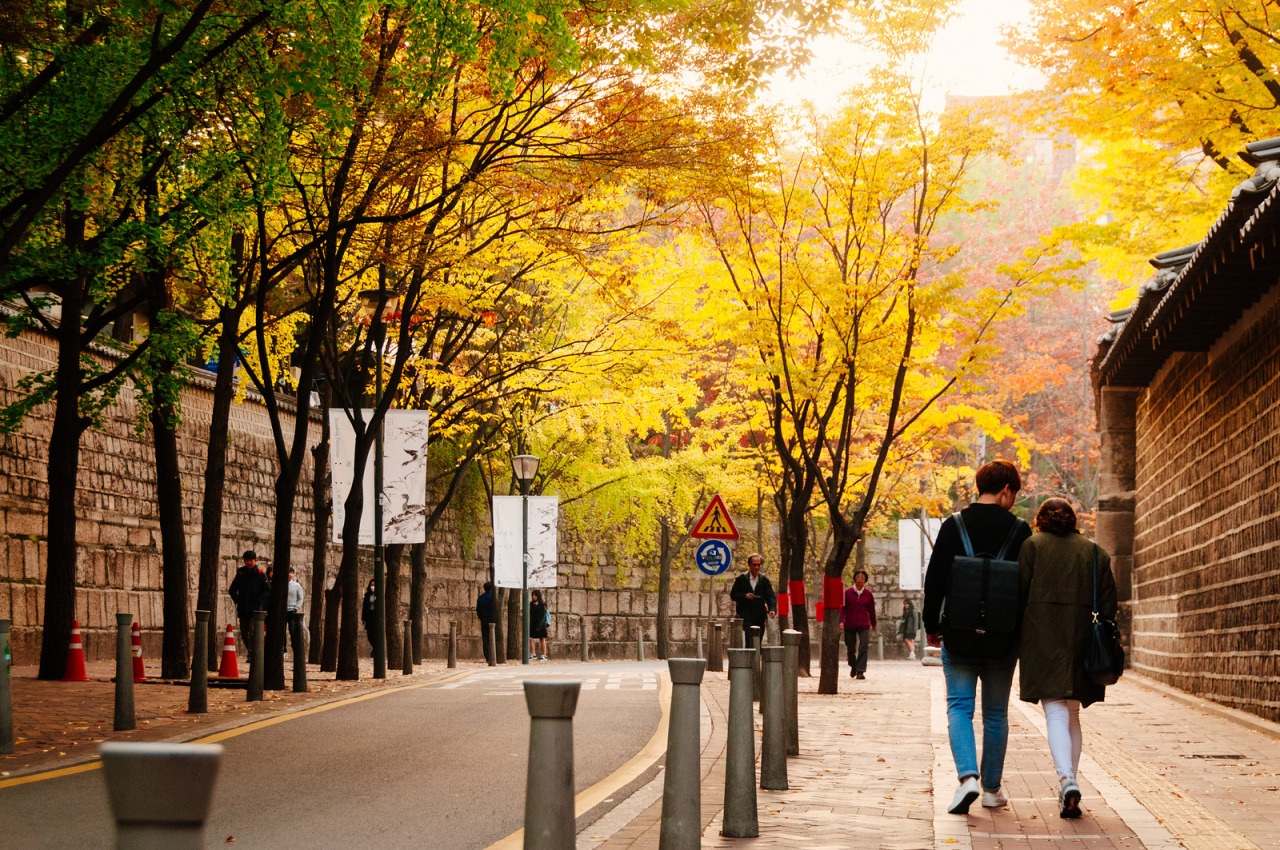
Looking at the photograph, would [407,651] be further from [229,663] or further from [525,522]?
[525,522]

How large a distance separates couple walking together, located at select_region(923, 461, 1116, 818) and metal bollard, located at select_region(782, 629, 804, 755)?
1.77m

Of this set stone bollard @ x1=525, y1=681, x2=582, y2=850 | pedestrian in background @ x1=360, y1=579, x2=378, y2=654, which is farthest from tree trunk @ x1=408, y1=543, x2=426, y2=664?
stone bollard @ x1=525, y1=681, x2=582, y2=850

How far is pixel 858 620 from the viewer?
86.1ft

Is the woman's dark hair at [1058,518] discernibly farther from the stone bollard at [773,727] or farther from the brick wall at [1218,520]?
the brick wall at [1218,520]

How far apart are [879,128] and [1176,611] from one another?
7180 mm

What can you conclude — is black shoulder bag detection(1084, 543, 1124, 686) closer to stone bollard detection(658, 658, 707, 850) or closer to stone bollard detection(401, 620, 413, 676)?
stone bollard detection(658, 658, 707, 850)

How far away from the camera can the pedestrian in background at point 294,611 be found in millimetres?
17344

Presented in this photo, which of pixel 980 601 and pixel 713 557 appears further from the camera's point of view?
pixel 713 557

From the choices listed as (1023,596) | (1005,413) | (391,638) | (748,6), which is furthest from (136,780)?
(1005,413)

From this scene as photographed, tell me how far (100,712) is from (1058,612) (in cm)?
930

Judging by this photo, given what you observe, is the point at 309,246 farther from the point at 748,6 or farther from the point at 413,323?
the point at 413,323

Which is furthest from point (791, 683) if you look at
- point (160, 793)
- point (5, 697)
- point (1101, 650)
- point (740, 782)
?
point (160, 793)

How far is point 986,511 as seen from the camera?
8.30 meters

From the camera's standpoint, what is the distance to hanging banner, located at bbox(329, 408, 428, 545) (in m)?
21.6
